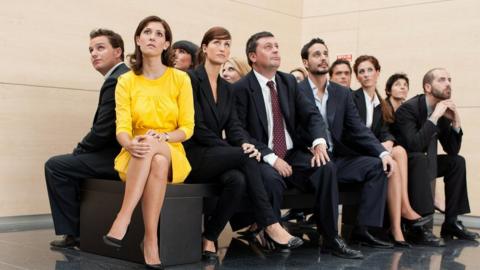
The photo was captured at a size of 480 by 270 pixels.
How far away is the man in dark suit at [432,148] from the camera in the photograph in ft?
17.9

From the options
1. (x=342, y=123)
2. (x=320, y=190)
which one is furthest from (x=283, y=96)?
(x=320, y=190)

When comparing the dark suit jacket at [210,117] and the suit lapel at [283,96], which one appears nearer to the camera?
the dark suit jacket at [210,117]

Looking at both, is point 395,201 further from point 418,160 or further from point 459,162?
point 459,162

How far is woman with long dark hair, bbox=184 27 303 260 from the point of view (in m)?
4.20

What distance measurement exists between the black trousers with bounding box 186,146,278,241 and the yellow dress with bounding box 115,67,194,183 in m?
0.19

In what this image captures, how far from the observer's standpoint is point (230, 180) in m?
4.16

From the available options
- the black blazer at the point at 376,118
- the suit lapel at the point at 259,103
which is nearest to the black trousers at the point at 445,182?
the black blazer at the point at 376,118

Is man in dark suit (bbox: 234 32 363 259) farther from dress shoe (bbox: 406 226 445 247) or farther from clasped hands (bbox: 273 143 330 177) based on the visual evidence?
dress shoe (bbox: 406 226 445 247)

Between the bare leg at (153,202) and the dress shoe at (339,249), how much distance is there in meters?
1.40

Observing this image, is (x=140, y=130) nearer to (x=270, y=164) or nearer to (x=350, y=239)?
(x=270, y=164)

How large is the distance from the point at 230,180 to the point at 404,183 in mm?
1855

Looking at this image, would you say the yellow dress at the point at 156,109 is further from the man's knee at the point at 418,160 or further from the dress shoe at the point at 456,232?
the dress shoe at the point at 456,232

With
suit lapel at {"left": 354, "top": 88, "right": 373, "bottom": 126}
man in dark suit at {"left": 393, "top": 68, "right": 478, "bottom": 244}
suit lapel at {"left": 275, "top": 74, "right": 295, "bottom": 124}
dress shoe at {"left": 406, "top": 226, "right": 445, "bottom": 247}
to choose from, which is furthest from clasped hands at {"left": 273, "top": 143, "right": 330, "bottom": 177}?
dress shoe at {"left": 406, "top": 226, "right": 445, "bottom": 247}

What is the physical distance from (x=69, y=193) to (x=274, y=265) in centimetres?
149
